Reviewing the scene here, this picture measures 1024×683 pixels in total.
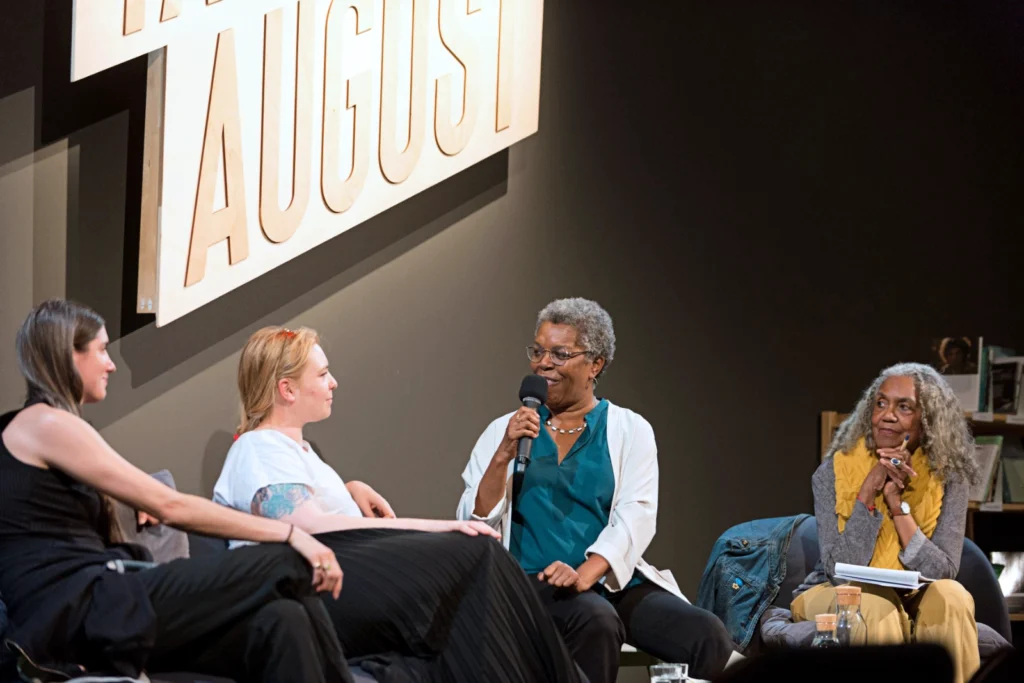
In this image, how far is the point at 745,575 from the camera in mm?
4004

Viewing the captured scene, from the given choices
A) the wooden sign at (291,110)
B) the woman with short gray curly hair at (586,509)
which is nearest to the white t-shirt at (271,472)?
the woman with short gray curly hair at (586,509)

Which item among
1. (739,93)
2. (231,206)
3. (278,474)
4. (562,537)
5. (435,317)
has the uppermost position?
(739,93)

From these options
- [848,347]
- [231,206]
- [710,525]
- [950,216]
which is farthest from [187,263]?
[950,216]

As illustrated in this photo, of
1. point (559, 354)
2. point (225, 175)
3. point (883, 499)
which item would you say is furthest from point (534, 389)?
point (883, 499)

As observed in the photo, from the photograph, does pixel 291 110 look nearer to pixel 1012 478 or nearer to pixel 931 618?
pixel 931 618

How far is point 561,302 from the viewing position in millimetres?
3678

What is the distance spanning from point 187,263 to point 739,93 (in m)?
2.37

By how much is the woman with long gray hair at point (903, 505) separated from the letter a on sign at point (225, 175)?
6.82 feet

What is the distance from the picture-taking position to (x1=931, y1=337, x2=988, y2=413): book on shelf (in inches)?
194

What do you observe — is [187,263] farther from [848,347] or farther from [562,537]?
[848,347]

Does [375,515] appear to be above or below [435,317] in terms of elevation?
below

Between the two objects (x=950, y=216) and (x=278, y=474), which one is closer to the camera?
(x=278, y=474)

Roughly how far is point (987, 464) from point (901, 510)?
1125 mm

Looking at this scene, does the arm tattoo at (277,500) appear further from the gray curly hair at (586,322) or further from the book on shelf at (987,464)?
the book on shelf at (987,464)
